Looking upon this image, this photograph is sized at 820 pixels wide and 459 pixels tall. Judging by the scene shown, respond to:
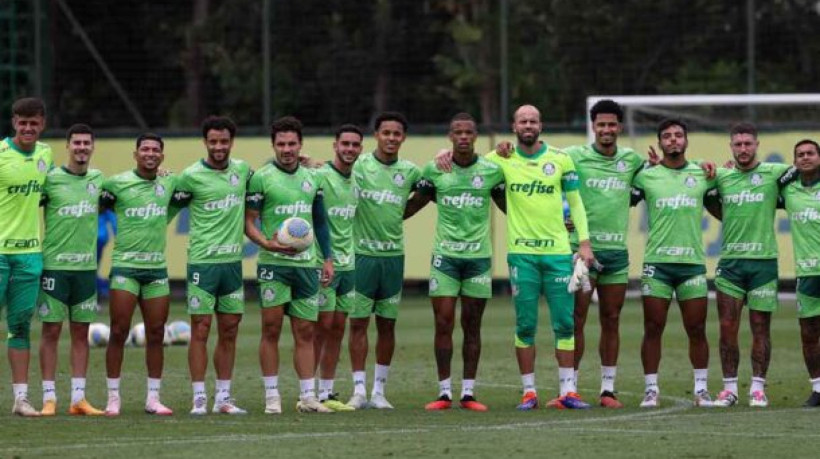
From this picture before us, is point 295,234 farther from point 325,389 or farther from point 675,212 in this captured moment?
point 675,212

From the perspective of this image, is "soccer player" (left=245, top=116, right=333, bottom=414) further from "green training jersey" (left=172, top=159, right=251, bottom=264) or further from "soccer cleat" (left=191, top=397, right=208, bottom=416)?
"soccer cleat" (left=191, top=397, right=208, bottom=416)

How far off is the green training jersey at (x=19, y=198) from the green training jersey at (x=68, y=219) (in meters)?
0.10

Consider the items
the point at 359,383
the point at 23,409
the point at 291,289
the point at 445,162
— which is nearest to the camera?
the point at 23,409

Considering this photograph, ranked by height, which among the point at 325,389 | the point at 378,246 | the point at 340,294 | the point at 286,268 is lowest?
the point at 325,389

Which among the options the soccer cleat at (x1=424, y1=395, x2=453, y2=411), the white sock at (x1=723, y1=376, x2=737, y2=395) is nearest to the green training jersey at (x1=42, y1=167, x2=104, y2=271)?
the soccer cleat at (x1=424, y1=395, x2=453, y2=411)

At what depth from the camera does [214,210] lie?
1462cm

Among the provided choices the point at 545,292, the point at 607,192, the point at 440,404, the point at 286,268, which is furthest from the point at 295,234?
the point at 607,192

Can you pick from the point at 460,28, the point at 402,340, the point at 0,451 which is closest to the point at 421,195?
the point at 0,451

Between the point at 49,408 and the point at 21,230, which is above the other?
the point at 21,230

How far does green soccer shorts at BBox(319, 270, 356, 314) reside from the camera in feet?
49.5

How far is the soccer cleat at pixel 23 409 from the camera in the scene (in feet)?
47.2

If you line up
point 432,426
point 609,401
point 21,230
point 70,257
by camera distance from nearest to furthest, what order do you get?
1. point 432,426
2. point 21,230
3. point 70,257
4. point 609,401

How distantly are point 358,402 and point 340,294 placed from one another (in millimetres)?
892

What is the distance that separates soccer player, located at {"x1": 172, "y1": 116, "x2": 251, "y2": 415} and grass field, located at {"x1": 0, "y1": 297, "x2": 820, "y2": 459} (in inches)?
16.6
